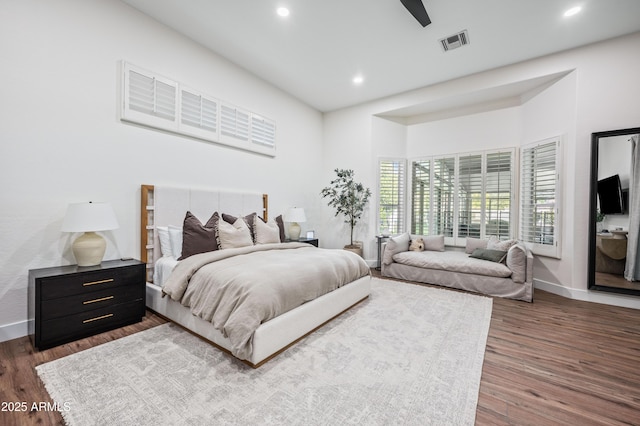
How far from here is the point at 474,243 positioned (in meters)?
4.61

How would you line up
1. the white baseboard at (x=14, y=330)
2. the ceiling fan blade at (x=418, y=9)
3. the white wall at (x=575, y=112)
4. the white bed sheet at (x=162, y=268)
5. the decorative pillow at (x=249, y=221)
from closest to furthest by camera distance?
the white baseboard at (x=14, y=330)
the ceiling fan blade at (x=418, y=9)
the white bed sheet at (x=162, y=268)
the white wall at (x=575, y=112)
the decorative pillow at (x=249, y=221)

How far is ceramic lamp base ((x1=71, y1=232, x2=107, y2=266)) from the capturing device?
8.12 ft

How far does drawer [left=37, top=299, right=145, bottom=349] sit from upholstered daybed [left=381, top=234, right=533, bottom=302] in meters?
3.63

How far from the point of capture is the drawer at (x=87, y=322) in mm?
2164

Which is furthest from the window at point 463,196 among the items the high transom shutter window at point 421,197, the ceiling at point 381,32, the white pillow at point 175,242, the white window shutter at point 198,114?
the white pillow at point 175,242

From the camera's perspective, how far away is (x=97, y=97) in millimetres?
2777

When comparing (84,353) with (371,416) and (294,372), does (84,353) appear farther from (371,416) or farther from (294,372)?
(371,416)

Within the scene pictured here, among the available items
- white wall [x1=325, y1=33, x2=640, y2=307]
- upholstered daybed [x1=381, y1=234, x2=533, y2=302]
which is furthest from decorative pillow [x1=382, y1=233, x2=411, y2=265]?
white wall [x1=325, y1=33, x2=640, y2=307]

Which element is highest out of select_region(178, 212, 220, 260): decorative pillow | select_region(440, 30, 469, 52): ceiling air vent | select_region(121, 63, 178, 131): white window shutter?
select_region(440, 30, 469, 52): ceiling air vent

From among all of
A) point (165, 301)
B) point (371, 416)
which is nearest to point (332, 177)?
point (165, 301)

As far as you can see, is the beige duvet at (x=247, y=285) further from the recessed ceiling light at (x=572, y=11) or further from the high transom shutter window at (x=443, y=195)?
the recessed ceiling light at (x=572, y=11)

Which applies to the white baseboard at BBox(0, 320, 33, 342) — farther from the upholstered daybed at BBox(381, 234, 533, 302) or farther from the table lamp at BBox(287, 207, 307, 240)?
the upholstered daybed at BBox(381, 234, 533, 302)

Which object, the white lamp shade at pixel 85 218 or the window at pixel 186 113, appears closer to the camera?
the white lamp shade at pixel 85 218

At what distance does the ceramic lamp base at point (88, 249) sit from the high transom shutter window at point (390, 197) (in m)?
4.42
